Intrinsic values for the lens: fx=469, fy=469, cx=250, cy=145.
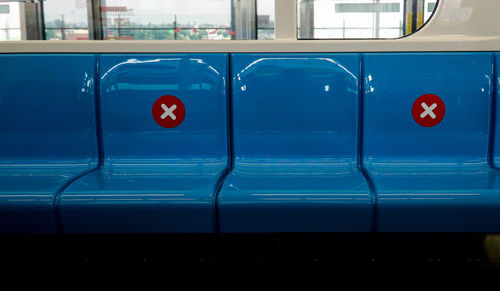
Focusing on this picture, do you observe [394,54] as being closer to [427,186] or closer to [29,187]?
[427,186]

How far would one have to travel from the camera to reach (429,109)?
181 cm

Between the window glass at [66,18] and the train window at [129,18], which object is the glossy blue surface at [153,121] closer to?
the train window at [129,18]

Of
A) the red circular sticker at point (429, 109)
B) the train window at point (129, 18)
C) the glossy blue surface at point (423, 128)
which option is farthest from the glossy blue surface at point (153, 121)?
the train window at point (129, 18)

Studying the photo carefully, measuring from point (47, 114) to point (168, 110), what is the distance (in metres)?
0.49

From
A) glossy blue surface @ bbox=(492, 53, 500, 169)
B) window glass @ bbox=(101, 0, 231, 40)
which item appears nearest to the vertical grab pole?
glossy blue surface @ bbox=(492, 53, 500, 169)

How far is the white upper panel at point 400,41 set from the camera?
177cm

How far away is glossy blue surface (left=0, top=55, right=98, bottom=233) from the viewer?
1.84 metres

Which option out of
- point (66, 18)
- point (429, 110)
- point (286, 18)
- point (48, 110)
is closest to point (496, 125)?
point (429, 110)

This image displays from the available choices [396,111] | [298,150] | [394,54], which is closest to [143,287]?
[298,150]

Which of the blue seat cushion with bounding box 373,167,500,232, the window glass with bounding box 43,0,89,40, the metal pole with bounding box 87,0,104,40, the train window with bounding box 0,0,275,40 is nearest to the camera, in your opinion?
the blue seat cushion with bounding box 373,167,500,232

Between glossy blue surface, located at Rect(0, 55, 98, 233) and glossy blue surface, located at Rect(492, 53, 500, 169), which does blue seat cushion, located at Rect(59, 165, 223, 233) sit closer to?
glossy blue surface, located at Rect(0, 55, 98, 233)

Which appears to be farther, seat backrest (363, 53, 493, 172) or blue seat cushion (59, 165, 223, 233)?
seat backrest (363, 53, 493, 172)

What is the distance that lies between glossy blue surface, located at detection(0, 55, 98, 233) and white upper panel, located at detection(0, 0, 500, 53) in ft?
0.41

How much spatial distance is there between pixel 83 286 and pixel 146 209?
0.53 m
